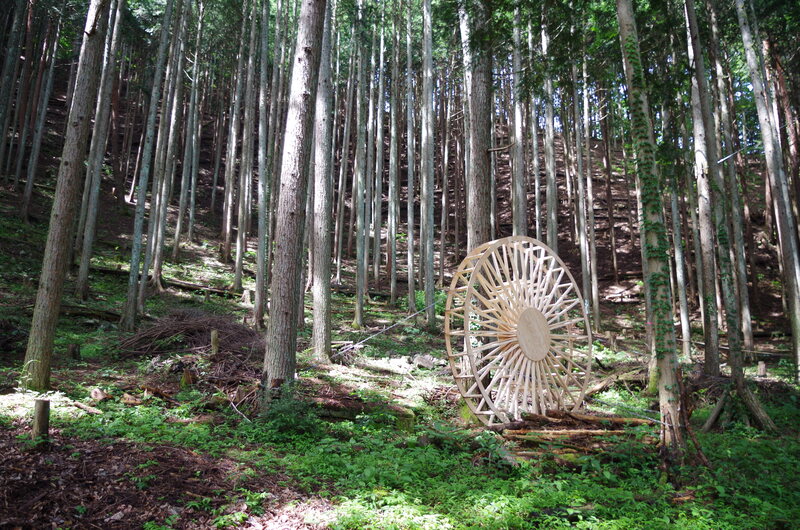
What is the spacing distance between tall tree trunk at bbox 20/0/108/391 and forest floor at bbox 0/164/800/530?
0.42 meters

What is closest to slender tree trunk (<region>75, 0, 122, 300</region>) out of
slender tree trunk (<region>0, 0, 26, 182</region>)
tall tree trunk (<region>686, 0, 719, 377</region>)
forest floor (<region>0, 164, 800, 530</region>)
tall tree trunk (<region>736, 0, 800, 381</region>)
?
forest floor (<region>0, 164, 800, 530</region>)

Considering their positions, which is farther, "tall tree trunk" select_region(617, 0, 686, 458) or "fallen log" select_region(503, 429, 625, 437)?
"fallen log" select_region(503, 429, 625, 437)

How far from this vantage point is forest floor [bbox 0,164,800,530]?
3.69 meters

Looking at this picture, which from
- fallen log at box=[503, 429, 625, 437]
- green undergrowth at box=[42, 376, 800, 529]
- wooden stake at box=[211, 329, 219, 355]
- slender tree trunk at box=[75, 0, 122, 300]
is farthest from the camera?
slender tree trunk at box=[75, 0, 122, 300]

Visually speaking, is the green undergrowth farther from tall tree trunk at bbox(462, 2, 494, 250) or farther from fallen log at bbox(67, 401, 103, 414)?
tall tree trunk at bbox(462, 2, 494, 250)

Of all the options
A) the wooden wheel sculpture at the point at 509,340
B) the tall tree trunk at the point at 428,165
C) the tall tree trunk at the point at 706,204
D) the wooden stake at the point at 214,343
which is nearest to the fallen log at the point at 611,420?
the wooden wheel sculpture at the point at 509,340

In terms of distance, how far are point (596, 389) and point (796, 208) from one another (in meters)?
11.1

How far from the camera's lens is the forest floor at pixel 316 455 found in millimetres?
3686

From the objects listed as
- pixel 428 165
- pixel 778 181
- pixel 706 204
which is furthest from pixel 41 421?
pixel 778 181

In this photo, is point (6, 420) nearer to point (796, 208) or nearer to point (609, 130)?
point (796, 208)

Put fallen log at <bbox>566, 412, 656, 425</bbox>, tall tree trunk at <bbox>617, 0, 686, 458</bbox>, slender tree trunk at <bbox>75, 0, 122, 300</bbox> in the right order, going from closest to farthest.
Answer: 1. tall tree trunk at <bbox>617, 0, 686, 458</bbox>
2. fallen log at <bbox>566, 412, 656, 425</bbox>
3. slender tree trunk at <bbox>75, 0, 122, 300</bbox>

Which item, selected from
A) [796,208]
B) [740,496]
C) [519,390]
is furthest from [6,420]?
[796,208]

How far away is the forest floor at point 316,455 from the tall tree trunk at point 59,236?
418 mm

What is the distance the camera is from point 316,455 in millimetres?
4922
